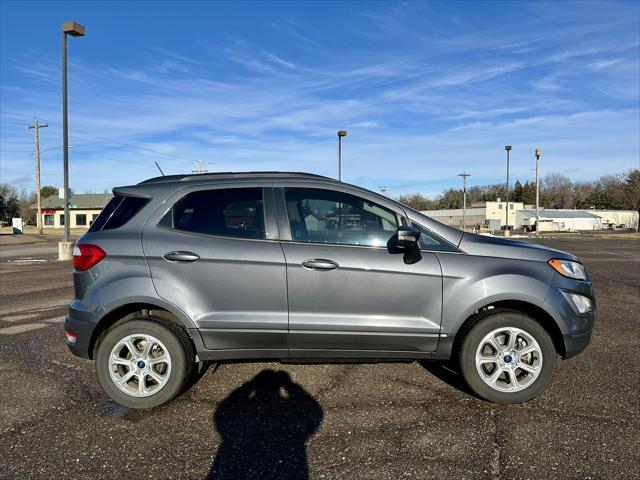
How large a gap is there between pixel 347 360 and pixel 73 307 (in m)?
2.27

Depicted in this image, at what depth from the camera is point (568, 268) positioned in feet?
13.0

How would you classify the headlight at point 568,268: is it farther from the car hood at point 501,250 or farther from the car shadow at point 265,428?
the car shadow at point 265,428

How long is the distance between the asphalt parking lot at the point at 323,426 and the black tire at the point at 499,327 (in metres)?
0.14

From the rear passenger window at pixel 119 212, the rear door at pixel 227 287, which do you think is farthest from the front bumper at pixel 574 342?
the rear passenger window at pixel 119 212

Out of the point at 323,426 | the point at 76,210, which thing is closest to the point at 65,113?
the point at 323,426

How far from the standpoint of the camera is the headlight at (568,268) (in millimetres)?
3906

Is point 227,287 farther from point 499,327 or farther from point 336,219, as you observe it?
point 499,327

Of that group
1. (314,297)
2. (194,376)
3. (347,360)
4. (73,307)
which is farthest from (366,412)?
(73,307)

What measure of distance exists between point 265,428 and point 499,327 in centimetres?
198

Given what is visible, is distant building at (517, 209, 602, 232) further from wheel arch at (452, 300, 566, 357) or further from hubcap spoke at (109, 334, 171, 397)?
hubcap spoke at (109, 334, 171, 397)

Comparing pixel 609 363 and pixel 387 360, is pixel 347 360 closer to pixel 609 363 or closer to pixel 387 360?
pixel 387 360

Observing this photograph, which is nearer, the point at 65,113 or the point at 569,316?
the point at 569,316

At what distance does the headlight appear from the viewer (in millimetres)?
3906

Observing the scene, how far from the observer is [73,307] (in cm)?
388
